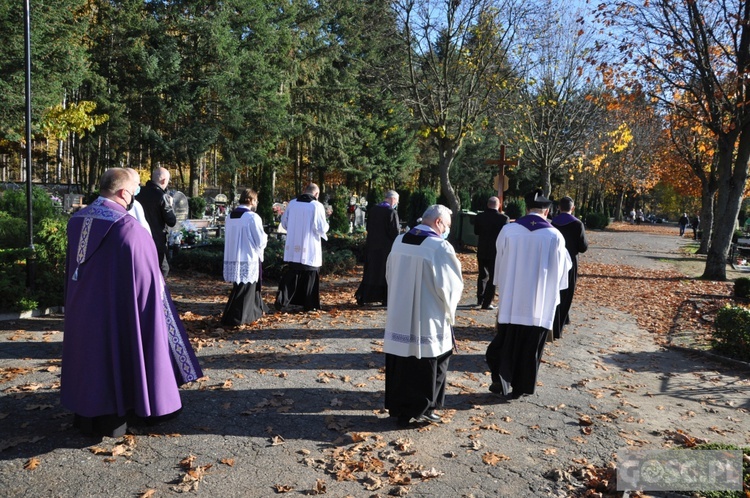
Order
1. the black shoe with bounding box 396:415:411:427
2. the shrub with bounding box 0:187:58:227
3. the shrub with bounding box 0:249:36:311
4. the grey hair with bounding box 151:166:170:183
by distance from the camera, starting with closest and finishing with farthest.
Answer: the black shoe with bounding box 396:415:411:427 → the grey hair with bounding box 151:166:170:183 → the shrub with bounding box 0:249:36:311 → the shrub with bounding box 0:187:58:227

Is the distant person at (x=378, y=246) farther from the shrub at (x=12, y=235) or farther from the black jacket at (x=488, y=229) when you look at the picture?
the shrub at (x=12, y=235)

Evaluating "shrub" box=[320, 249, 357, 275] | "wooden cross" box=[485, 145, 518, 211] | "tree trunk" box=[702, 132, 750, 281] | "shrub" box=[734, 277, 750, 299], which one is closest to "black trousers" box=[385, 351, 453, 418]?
"shrub" box=[320, 249, 357, 275]

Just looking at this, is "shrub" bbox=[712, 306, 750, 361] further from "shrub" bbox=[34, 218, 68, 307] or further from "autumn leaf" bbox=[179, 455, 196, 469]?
"shrub" bbox=[34, 218, 68, 307]

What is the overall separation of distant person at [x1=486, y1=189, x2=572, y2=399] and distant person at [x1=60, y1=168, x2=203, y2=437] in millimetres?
3071

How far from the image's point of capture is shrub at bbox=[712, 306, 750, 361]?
7.62m

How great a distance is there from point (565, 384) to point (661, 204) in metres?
79.0

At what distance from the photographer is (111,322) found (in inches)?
163

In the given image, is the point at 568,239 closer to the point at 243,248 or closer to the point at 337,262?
the point at 243,248

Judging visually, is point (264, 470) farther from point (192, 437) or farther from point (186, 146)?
point (186, 146)

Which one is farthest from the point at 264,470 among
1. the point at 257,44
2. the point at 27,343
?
the point at 257,44

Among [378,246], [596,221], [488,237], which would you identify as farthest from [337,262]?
[596,221]

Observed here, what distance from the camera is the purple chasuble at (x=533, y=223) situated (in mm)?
5672

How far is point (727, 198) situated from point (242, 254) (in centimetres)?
1323

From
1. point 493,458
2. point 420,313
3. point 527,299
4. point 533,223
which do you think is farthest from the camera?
point 533,223
